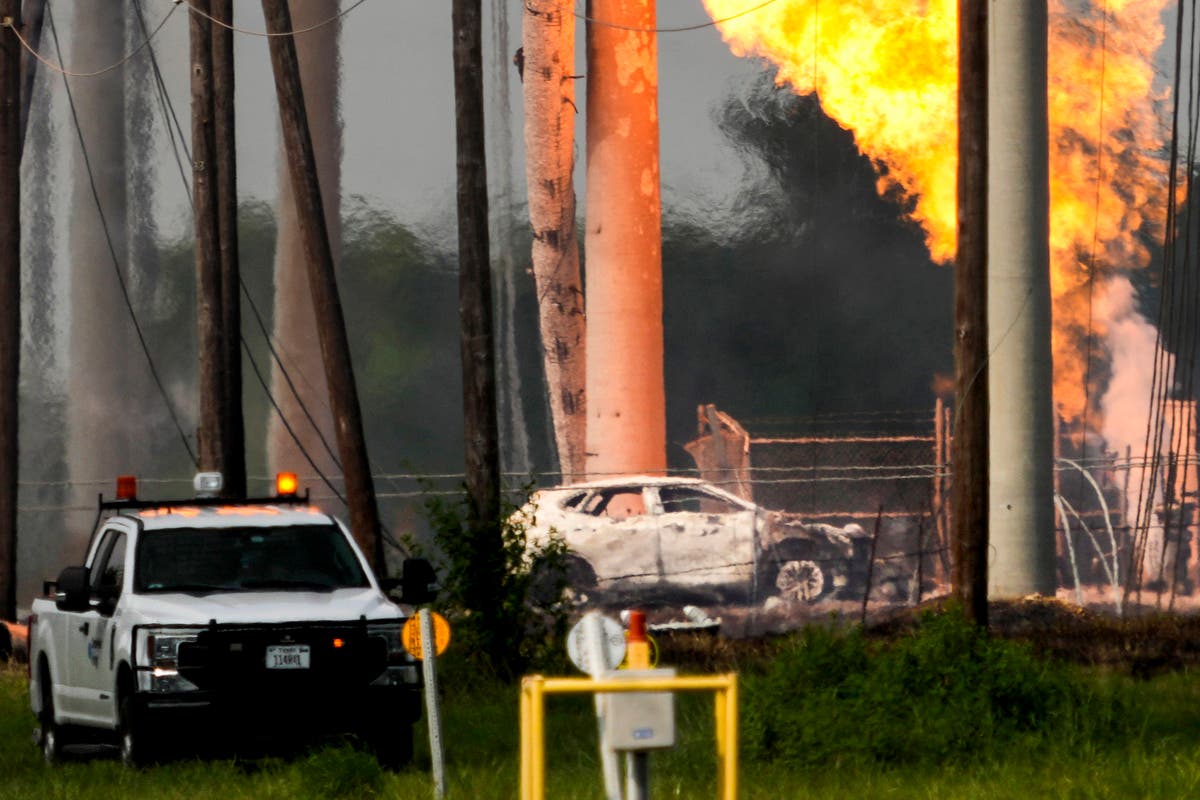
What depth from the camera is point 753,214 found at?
51188 millimetres

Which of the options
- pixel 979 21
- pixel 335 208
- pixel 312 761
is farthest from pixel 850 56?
pixel 312 761

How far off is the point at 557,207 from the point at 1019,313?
590 inches

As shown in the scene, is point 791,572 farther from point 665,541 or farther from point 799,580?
point 665,541

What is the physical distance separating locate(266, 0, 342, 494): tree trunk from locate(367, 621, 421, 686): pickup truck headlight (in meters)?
35.4

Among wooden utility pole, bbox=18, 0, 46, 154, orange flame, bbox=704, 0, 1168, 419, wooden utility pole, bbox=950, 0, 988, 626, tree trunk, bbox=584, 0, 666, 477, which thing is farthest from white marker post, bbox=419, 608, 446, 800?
orange flame, bbox=704, 0, 1168, 419

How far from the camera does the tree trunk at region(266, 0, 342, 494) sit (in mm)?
50406

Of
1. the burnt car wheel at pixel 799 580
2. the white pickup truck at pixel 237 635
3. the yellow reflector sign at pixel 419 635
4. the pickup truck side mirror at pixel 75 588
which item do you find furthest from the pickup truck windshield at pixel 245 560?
the burnt car wheel at pixel 799 580

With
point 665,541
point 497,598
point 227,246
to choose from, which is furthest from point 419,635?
point 665,541

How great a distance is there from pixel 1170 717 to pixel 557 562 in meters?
6.06

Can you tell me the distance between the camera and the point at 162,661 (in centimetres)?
1316

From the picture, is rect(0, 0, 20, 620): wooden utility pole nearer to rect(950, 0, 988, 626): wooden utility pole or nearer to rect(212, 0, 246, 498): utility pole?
rect(212, 0, 246, 498): utility pole

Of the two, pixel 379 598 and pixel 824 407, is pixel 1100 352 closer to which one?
pixel 824 407

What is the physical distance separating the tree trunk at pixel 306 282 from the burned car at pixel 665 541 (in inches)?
731

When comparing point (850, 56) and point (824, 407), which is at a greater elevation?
point (850, 56)
